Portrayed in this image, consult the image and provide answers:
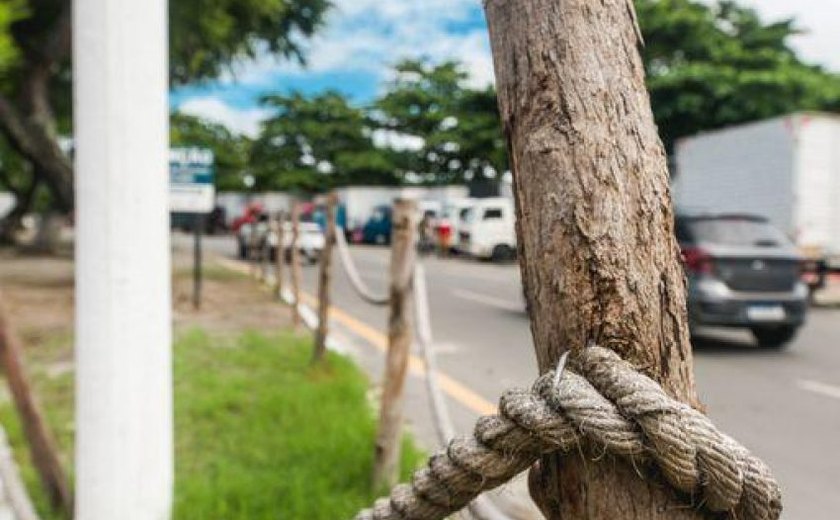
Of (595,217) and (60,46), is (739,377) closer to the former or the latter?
(595,217)

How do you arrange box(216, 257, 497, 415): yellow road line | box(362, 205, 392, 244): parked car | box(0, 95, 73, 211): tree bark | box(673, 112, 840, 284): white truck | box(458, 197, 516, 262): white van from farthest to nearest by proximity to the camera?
box(362, 205, 392, 244): parked car, box(458, 197, 516, 262): white van, box(0, 95, 73, 211): tree bark, box(673, 112, 840, 284): white truck, box(216, 257, 497, 415): yellow road line

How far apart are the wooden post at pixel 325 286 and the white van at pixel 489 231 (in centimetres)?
1706

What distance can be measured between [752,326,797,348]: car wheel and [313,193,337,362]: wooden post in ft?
16.6

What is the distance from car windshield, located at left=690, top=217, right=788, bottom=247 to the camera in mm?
8477

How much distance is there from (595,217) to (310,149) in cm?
3641

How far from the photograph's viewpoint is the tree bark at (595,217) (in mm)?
1105

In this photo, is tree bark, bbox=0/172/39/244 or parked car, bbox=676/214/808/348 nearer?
parked car, bbox=676/214/808/348

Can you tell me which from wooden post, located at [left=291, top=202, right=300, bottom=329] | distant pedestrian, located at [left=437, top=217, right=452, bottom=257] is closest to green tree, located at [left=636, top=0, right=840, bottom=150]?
distant pedestrian, located at [left=437, top=217, right=452, bottom=257]

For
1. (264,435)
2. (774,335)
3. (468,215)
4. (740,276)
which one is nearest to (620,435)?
(264,435)

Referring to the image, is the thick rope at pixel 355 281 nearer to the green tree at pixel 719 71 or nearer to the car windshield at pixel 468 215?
the car windshield at pixel 468 215

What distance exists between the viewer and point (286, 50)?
60.4 ft

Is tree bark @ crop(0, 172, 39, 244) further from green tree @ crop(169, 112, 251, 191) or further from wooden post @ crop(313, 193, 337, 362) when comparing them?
green tree @ crop(169, 112, 251, 191)

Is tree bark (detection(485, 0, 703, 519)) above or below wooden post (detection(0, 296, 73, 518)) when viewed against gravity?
above

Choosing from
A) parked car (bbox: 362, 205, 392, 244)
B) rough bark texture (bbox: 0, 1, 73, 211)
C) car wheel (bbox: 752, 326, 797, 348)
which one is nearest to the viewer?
car wheel (bbox: 752, 326, 797, 348)
